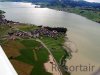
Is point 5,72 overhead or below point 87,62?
overhead

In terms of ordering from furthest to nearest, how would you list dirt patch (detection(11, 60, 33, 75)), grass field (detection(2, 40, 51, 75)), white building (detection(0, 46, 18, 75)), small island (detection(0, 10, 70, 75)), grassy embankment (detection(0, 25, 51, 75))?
grass field (detection(2, 40, 51, 75)) → small island (detection(0, 10, 70, 75)) → grassy embankment (detection(0, 25, 51, 75)) → dirt patch (detection(11, 60, 33, 75)) → white building (detection(0, 46, 18, 75))

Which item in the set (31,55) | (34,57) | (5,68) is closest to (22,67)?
(34,57)

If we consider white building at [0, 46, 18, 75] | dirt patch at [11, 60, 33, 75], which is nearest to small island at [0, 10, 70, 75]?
dirt patch at [11, 60, 33, 75]

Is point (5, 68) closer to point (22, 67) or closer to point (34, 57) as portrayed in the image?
point (22, 67)

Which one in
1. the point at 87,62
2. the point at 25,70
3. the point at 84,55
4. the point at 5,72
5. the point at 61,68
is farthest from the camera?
the point at 84,55

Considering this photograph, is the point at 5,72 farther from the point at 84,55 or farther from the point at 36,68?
the point at 84,55

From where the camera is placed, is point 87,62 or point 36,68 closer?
point 36,68

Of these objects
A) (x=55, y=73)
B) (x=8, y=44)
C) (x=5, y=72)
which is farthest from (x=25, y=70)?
(x=5, y=72)

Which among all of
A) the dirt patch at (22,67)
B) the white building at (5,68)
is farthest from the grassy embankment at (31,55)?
the white building at (5,68)

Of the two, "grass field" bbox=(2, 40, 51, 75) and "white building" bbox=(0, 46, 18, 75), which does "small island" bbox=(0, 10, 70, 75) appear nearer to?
"grass field" bbox=(2, 40, 51, 75)
